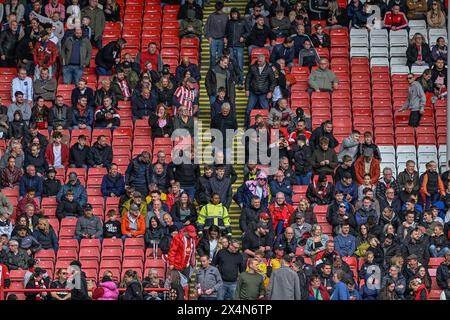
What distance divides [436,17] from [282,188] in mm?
6702

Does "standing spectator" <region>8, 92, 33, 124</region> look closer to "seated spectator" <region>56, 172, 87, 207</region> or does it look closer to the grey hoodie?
"seated spectator" <region>56, 172, 87, 207</region>

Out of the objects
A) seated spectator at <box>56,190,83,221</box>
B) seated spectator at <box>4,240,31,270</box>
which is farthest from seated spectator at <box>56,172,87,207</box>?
seated spectator at <box>4,240,31,270</box>

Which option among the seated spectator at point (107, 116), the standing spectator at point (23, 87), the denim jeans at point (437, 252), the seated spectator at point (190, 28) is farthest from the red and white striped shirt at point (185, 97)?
the denim jeans at point (437, 252)

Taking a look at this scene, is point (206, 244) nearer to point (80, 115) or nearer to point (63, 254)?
point (63, 254)

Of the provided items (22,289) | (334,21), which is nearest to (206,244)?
(22,289)

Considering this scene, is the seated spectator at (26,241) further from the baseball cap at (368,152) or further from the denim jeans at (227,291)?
the baseball cap at (368,152)

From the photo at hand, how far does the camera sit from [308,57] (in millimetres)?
36219

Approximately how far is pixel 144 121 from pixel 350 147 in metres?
4.32

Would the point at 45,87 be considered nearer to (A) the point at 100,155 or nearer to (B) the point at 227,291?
(A) the point at 100,155

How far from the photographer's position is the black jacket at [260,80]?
3481 centimetres

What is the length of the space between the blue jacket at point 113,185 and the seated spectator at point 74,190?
52cm

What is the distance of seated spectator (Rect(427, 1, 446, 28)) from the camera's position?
3712 cm

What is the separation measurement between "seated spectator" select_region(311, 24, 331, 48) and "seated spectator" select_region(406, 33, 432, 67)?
1.83m

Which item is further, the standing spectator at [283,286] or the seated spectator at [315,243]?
the seated spectator at [315,243]
